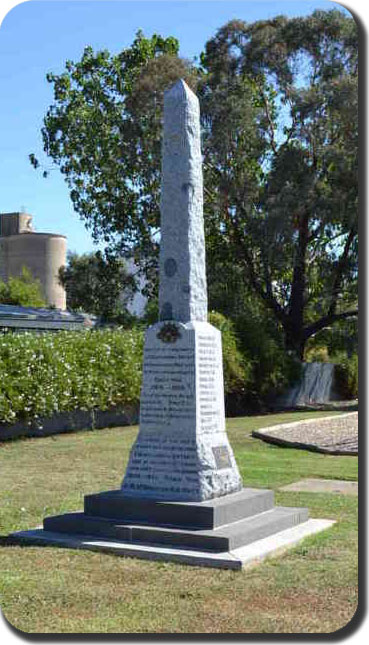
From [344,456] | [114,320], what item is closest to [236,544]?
[344,456]

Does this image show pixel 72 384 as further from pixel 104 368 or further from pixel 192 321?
pixel 192 321

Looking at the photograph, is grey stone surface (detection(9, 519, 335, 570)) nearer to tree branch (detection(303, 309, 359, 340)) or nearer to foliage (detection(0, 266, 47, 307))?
tree branch (detection(303, 309, 359, 340))

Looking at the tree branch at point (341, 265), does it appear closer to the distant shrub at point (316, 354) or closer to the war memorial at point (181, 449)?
the distant shrub at point (316, 354)

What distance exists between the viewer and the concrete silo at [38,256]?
5716 cm

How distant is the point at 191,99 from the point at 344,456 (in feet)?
24.1

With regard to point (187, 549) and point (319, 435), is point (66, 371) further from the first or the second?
point (187, 549)

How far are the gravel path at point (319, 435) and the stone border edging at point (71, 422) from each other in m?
3.67

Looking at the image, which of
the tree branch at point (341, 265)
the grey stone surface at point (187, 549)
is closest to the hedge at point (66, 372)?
the grey stone surface at point (187, 549)

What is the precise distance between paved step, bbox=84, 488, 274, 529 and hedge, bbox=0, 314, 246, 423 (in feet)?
25.6

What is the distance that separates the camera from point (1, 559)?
22.6 feet

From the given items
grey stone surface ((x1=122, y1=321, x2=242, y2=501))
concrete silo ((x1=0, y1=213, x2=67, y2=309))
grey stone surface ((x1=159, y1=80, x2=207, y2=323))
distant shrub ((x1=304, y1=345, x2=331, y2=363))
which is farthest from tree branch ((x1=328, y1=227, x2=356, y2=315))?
concrete silo ((x1=0, y1=213, x2=67, y2=309))

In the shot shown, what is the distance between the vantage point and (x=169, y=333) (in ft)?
26.8

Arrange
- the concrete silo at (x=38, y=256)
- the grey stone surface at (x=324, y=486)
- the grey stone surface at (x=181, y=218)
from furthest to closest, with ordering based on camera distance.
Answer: the concrete silo at (x=38, y=256)
the grey stone surface at (x=324, y=486)
the grey stone surface at (x=181, y=218)

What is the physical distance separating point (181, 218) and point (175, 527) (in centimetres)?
292
